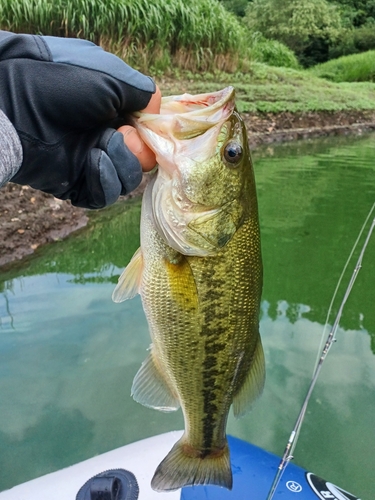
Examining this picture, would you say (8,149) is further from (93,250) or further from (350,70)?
(350,70)

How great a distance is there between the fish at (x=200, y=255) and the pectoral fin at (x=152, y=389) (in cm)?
8

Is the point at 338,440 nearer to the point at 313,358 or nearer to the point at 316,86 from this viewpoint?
the point at 313,358

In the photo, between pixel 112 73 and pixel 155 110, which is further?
pixel 155 110

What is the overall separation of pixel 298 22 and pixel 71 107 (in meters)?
30.5

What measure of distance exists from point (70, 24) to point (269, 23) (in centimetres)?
2317

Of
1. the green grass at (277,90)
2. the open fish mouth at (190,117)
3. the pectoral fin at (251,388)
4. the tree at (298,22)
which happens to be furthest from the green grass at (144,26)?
the tree at (298,22)

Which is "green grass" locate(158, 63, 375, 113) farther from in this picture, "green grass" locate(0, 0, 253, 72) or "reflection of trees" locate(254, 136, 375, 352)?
"reflection of trees" locate(254, 136, 375, 352)

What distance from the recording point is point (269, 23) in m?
28.9

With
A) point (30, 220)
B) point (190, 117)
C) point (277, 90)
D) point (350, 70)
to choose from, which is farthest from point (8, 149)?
point (350, 70)

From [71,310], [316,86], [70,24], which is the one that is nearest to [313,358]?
[71,310]

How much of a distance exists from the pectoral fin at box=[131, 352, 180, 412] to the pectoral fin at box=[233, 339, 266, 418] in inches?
8.9

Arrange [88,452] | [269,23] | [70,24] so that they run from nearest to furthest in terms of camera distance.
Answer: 1. [88,452]
2. [70,24]
3. [269,23]

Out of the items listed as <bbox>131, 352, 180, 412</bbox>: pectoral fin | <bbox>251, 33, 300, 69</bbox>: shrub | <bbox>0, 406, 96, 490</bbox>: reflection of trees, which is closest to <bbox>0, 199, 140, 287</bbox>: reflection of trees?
<bbox>0, 406, 96, 490</bbox>: reflection of trees

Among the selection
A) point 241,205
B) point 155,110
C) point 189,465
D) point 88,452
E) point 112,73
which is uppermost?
point 112,73
